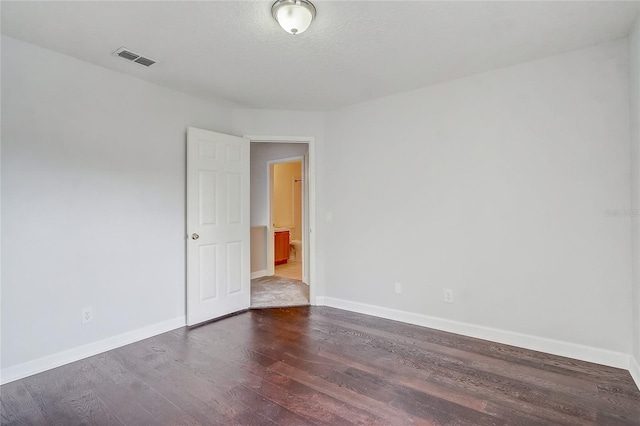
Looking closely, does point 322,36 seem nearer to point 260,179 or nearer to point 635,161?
point 635,161

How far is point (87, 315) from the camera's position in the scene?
2658 millimetres

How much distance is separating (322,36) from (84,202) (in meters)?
2.30

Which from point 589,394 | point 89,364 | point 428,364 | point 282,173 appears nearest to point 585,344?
point 589,394

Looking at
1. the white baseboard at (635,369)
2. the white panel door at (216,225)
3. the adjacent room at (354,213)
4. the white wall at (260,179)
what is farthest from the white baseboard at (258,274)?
the white baseboard at (635,369)

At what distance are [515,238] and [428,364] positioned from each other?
1.32 meters

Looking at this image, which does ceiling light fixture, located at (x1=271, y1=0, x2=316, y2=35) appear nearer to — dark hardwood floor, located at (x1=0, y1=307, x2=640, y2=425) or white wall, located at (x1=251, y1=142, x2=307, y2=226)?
dark hardwood floor, located at (x1=0, y1=307, x2=640, y2=425)

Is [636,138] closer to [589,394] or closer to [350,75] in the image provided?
[589,394]

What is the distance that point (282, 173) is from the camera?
766cm

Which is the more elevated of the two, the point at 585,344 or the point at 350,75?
the point at 350,75

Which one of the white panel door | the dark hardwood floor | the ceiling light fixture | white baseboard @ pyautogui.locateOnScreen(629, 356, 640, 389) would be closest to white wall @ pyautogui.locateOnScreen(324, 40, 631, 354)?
white baseboard @ pyautogui.locateOnScreen(629, 356, 640, 389)

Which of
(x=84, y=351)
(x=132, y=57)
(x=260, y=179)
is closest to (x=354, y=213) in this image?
(x=260, y=179)

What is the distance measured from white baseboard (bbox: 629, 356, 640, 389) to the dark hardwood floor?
5 centimetres

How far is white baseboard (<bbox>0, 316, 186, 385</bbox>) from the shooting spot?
2.28m

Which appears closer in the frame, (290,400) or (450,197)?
(290,400)
